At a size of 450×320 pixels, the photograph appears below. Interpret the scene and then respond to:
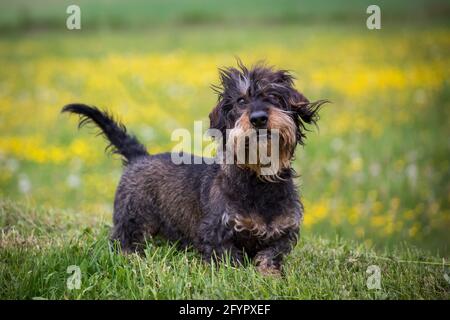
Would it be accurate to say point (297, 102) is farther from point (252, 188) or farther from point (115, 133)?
point (115, 133)

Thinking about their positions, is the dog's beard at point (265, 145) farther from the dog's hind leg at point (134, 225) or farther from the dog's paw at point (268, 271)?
the dog's hind leg at point (134, 225)

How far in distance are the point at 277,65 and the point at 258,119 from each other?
346 inches

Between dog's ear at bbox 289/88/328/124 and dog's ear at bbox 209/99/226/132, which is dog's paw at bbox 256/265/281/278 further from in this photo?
dog's ear at bbox 289/88/328/124

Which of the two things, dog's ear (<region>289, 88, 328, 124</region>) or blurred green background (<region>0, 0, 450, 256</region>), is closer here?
dog's ear (<region>289, 88, 328, 124</region>)

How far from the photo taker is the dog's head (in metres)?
5.34

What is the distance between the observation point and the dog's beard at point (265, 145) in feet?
17.5

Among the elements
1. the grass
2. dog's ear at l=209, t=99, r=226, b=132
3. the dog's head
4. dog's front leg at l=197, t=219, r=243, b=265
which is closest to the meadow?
the grass

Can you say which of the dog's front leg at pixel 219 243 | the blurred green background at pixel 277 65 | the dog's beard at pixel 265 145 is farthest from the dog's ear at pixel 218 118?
the blurred green background at pixel 277 65

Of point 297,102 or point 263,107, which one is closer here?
point 263,107

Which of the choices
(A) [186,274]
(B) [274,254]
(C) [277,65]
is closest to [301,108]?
(B) [274,254]

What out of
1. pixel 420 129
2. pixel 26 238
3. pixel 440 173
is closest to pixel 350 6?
pixel 420 129

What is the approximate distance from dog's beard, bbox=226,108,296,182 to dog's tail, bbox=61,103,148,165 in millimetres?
1751

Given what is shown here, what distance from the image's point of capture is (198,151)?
36.5ft

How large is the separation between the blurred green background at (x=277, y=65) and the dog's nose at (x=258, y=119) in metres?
3.16
